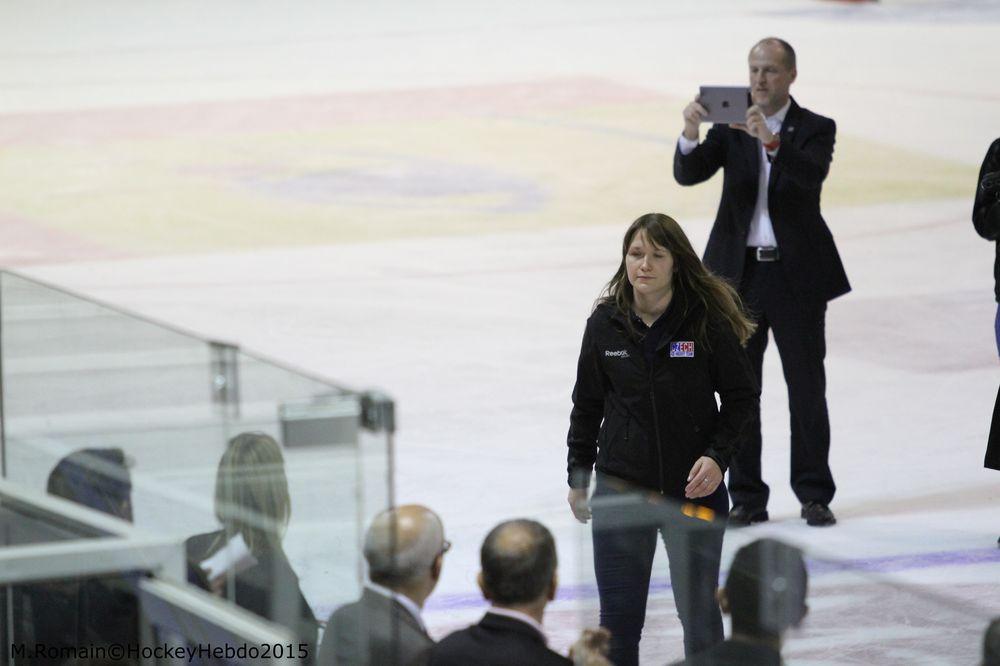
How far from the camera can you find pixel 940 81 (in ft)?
57.9

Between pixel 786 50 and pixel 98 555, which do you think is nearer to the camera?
pixel 98 555

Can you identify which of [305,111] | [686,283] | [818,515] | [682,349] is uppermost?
[305,111]

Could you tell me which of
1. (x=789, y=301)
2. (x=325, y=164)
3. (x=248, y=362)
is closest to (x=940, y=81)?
(x=325, y=164)

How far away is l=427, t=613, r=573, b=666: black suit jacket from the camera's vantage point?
327 centimetres

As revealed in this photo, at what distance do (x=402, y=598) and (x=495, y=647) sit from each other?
0.73ft

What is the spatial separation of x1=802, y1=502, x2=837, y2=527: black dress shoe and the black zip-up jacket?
1774 mm

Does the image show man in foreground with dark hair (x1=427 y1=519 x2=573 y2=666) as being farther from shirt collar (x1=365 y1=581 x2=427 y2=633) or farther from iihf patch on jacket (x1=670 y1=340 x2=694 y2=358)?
iihf patch on jacket (x1=670 y1=340 x2=694 y2=358)

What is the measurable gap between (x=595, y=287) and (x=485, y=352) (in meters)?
1.73

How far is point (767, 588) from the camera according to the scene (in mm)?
3193

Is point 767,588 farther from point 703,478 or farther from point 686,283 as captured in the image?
point 686,283

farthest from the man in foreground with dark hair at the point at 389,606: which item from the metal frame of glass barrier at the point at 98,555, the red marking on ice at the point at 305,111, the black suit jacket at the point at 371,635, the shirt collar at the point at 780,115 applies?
the red marking on ice at the point at 305,111

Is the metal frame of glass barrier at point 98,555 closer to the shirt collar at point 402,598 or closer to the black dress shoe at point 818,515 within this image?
the shirt collar at point 402,598

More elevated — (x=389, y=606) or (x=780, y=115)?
(x=780, y=115)

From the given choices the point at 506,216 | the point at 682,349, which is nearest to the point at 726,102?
the point at 682,349
